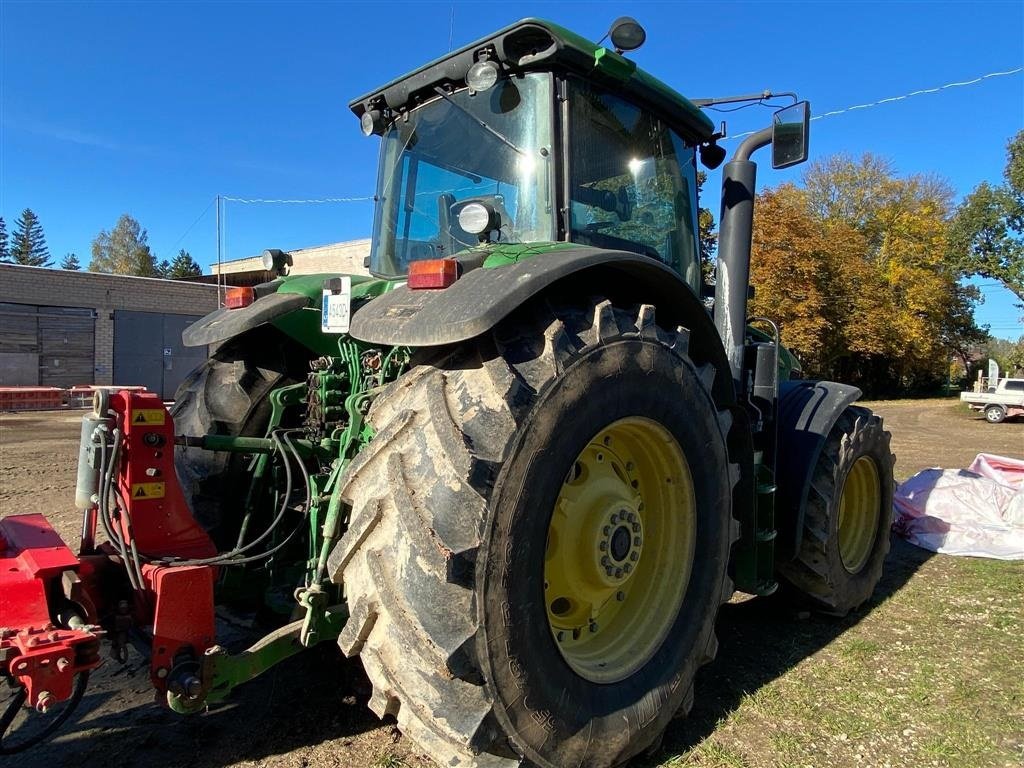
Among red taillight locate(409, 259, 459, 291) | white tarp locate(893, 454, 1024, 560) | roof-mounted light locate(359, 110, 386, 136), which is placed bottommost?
white tarp locate(893, 454, 1024, 560)

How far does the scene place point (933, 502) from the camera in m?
6.09

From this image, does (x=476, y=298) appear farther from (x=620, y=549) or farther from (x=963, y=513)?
(x=963, y=513)

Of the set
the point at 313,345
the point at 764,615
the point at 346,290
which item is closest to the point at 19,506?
the point at 313,345

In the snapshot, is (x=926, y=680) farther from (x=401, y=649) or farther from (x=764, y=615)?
(x=401, y=649)

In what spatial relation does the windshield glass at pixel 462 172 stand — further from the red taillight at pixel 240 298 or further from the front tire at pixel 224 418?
the front tire at pixel 224 418

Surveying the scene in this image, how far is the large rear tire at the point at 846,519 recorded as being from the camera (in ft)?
12.4

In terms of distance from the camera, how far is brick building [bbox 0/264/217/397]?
66.1 ft

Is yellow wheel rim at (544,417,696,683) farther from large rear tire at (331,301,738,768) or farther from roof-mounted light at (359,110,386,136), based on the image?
roof-mounted light at (359,110,386,136)

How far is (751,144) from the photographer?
11.9 ft

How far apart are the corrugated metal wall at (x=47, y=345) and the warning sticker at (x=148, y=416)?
71.2ft

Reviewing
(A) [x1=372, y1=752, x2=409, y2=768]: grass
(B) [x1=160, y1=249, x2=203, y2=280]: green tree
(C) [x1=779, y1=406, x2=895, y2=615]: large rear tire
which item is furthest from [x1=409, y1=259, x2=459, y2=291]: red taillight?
(B) [x1=160, y1=249, x2=203, y2=280]: green tree

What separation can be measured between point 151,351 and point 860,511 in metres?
22.7

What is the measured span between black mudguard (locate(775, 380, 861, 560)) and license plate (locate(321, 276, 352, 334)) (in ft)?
7.81

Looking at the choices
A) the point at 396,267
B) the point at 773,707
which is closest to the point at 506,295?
the point at 396,267
